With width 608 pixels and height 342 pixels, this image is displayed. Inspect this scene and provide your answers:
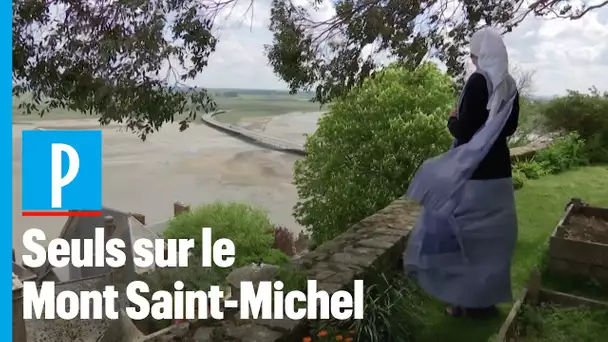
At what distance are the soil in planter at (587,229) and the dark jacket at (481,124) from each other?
123cm

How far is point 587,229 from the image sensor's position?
11.9 ft

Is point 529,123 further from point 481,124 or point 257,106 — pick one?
point 481,124

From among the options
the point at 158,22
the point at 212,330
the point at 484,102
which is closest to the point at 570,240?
the point at 484,102

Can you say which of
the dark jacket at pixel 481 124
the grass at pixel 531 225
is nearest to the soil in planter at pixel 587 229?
the grass at pixel 531 225

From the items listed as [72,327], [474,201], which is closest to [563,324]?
[474,201]

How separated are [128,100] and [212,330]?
1258mm

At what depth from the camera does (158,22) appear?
8.59 feet

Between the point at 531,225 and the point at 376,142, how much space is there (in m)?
2.18

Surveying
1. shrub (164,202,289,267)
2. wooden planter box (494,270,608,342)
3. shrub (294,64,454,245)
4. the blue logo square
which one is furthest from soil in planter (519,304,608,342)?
shrub (164,202,289,267)

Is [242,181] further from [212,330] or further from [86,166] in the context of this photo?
[212,330]

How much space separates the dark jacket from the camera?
7.80 ft

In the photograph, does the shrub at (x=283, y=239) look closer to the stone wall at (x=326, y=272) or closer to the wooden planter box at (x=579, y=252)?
the stone wall at (x=326, y=272)

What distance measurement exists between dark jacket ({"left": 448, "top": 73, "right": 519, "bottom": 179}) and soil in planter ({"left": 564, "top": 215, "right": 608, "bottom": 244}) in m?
1.23

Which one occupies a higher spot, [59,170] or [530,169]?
[59,170]
